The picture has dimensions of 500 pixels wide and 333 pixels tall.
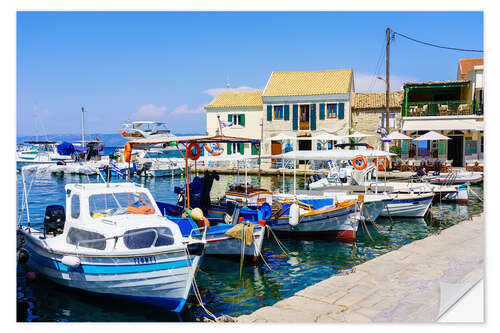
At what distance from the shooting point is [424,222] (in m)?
16.3

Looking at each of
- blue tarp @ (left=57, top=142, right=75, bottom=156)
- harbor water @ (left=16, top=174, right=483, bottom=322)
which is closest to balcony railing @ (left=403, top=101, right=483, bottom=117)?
harbor water @ (left=16, top=174, right=483, bottom=322)

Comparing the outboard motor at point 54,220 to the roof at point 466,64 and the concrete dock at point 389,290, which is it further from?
the roof at point 466,64

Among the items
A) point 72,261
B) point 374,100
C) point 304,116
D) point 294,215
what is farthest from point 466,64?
point 72,261

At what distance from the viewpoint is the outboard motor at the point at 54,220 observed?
32.3 feet

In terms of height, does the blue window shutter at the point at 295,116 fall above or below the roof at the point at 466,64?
below

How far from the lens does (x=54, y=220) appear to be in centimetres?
999

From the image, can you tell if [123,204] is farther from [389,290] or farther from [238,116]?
[238,116]

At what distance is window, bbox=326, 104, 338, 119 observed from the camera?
32.9m

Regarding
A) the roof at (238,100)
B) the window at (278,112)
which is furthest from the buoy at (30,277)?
the roof at (238,100)

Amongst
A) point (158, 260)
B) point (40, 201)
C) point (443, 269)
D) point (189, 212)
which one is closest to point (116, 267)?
point (158, 260)

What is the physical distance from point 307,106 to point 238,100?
661 cm

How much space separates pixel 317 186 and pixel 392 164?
1112 cm

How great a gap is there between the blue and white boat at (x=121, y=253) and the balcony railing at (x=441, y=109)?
953 inches

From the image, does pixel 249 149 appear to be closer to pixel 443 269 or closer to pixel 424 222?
pixel 424 222
